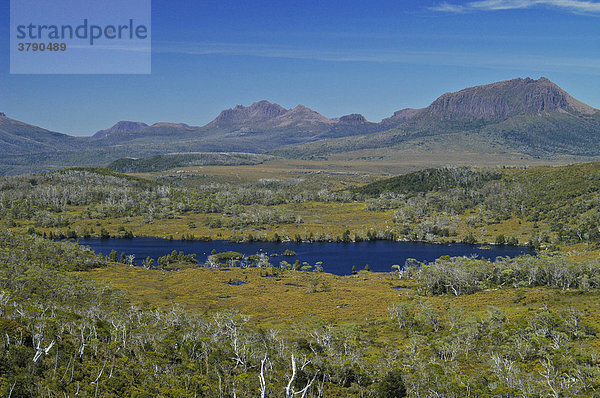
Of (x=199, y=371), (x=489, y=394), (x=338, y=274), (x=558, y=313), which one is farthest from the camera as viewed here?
(x=338, y=274)

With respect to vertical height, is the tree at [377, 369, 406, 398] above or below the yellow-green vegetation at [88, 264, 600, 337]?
above

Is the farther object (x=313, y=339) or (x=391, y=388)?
(x=313, y=339)

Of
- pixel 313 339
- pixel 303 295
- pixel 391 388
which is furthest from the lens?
pixel 303 295

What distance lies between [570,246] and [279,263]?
126m

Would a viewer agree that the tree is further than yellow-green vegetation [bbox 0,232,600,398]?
Yes

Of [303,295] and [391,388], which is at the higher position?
[391,388]

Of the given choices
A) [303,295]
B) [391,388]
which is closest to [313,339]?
[391,388]

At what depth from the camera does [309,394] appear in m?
56.0

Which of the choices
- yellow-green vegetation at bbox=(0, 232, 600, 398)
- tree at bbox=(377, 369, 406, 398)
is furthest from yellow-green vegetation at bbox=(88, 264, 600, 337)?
tree at bbox=(377, 369, 406, 398)

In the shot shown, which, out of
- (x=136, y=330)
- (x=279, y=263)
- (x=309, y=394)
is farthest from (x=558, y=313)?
(x=279, y=263)

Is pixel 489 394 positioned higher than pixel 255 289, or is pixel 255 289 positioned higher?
pixel 489 394

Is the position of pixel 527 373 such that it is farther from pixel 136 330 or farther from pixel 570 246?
pixel 570 246

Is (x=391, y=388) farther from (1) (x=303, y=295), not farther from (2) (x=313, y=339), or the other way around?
(1) (x=303, y=295)

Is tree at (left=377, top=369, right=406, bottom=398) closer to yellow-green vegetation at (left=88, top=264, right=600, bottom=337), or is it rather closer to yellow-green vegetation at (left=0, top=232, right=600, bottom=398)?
yellow-green vegetation at (left=0, top=232, right=600, bottom=398)
